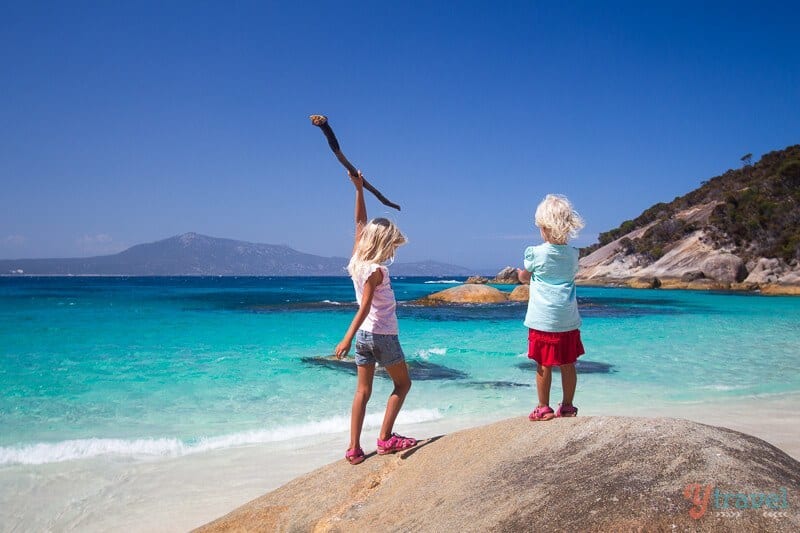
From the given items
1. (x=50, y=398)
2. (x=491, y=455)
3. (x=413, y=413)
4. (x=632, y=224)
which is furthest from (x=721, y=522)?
(x=632, y=224)

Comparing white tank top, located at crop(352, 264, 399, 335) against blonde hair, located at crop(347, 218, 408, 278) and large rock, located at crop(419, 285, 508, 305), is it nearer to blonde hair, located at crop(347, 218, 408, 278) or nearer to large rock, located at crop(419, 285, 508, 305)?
blonde hair, located at crop(347, 218, 408, 278)

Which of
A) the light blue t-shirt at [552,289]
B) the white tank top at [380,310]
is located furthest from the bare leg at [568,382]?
the white tank top at [380,310]

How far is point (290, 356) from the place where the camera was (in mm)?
13906

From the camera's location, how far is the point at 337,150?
3.92 meters

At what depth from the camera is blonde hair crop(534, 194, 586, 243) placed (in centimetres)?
426

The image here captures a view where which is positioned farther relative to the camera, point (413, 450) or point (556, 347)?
point (556, 347)

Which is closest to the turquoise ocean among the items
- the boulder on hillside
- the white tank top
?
the white tank top

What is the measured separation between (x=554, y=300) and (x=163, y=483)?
4.27m

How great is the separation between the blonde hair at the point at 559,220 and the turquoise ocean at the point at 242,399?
363 cm

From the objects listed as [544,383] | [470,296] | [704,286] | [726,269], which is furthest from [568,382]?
[726,269]

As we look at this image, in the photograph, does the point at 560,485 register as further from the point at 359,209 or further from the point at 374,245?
the point at 359,209

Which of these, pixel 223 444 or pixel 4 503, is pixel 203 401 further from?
pixel 4 503

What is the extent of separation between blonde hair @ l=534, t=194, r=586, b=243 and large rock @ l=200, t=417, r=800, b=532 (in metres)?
1.39

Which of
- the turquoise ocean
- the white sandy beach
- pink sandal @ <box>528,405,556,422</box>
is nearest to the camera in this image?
pink sandal @ <box>528,405,556,422</box>
